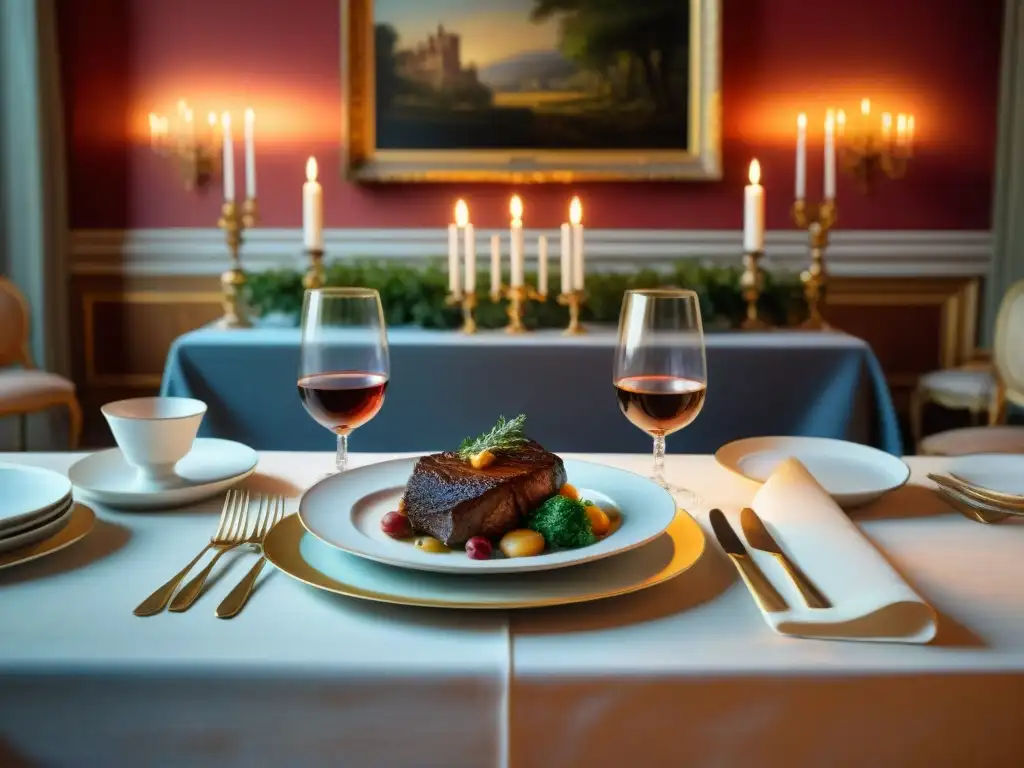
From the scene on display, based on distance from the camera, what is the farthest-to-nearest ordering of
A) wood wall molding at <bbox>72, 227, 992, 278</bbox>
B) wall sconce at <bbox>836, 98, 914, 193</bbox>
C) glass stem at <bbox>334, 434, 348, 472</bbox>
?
wood wall molding at <bbox>72, 227, 992, 278</bbox>
wall sconce at <bbox>836, 98, 914, 193</bbox>
glass stem at <bbox>334, 434, 348, 472</bbox>

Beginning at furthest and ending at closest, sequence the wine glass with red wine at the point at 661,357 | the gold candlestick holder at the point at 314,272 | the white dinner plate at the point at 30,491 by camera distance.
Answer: the gold candlestick holder at the point at 314,272 → the wine glass with red wine at the point at 661,357 → the white dinner plate at the point at 30,491

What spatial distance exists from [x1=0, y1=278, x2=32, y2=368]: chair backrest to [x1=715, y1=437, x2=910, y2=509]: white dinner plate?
3402 mm

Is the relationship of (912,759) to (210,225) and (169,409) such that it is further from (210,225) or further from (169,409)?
(210,225)

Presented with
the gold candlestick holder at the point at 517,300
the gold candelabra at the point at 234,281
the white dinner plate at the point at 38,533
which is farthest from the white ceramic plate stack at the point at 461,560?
the gold candelabra at the point at 234,281

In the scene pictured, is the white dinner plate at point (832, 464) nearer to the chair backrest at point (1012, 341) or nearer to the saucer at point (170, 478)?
the saucer at point (170, 478)

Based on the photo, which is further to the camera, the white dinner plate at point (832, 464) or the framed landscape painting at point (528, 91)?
the framed landscape painting at point (528, 91)

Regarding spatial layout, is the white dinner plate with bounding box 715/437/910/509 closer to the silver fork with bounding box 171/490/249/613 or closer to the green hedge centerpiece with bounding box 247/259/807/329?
the silver fork with bounding box 171/490/249/613

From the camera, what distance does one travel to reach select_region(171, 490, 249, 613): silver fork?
81 cm

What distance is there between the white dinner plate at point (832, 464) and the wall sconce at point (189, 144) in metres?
3.40

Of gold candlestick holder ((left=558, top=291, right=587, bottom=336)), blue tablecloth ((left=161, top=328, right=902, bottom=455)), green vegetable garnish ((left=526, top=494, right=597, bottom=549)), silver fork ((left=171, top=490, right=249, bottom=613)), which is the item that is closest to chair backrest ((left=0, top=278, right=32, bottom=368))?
blue tablecloth ((left=161, top=328, right=902, bottom=455))

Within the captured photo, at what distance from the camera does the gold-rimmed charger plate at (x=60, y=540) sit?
0.88 meters

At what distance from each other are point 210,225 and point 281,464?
373cm

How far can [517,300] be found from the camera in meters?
3.08

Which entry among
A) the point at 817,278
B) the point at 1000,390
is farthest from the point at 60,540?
the point at 1000,390
